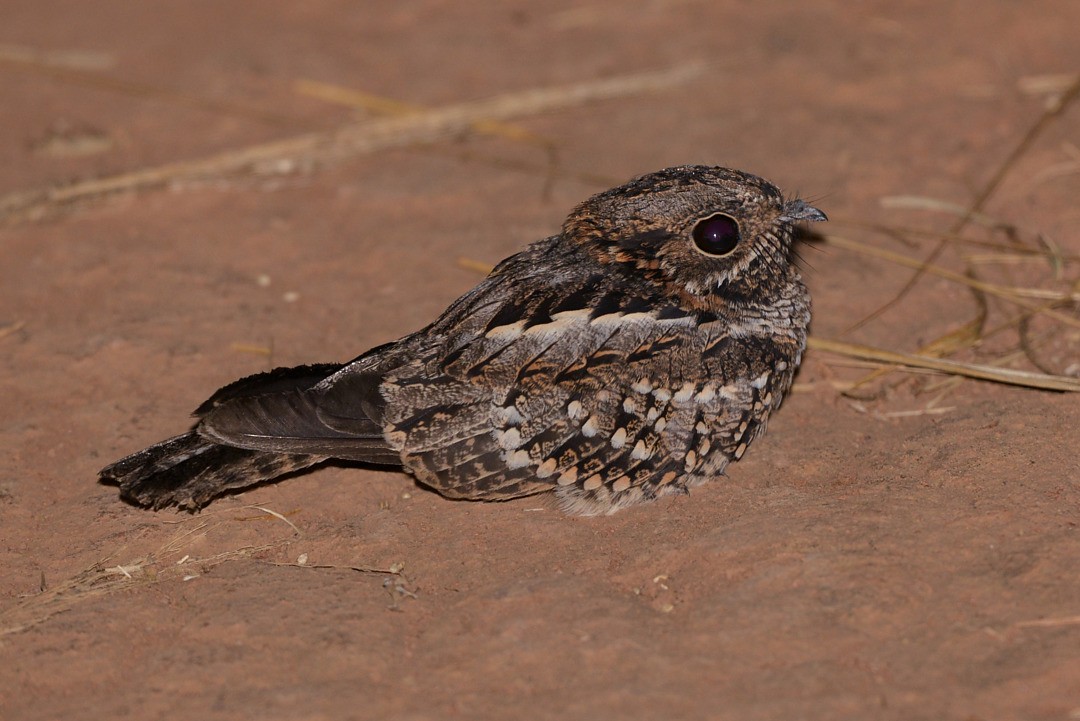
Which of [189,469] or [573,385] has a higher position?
[573,385]

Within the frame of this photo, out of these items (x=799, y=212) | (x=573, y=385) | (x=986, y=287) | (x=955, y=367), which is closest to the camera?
(x=573, y=385)

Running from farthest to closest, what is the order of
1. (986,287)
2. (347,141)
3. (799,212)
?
(347,141)
(986,287)
(799,212)

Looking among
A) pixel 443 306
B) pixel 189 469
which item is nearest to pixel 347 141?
pixel 443 306

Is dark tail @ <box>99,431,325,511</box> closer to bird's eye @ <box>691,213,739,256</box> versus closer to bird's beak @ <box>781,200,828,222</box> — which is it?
bird's eye @ <box>691,213,739,256</box>

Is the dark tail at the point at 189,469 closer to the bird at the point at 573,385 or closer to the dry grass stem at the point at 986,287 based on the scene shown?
the bird at the point at 573,385

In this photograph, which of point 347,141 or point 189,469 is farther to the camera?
point 347,141

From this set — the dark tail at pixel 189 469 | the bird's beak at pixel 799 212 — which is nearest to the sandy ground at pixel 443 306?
the dark tail at pixel 189 469

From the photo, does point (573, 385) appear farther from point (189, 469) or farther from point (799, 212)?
point (189, 469)

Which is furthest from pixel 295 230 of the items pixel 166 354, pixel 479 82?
pixel 479 82

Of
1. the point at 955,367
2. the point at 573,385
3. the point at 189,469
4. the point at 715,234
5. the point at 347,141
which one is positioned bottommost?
the point at 955,367
